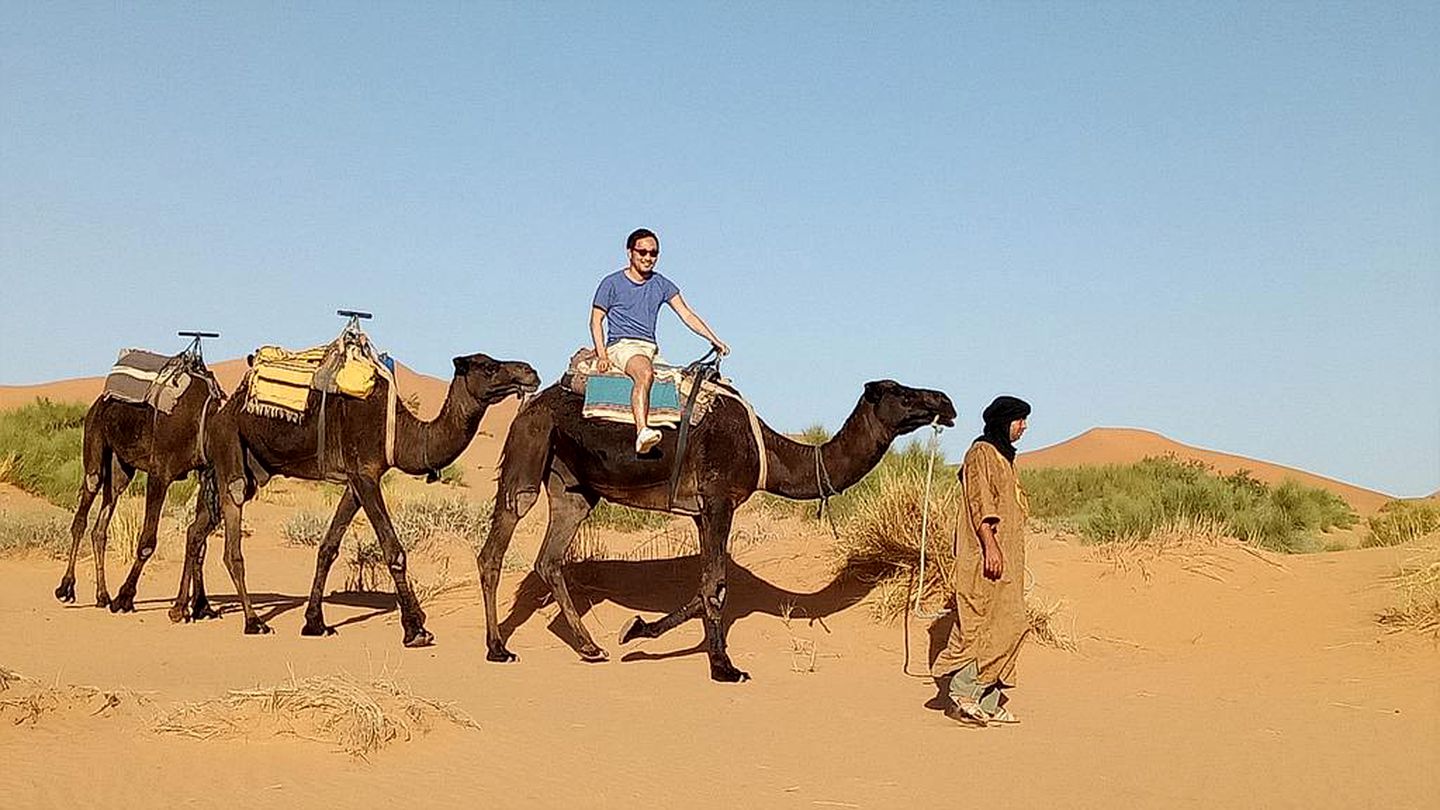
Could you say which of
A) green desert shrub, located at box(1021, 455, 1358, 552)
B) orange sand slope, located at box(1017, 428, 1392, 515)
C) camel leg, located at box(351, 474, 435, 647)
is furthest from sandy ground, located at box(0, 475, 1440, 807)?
orange sand slope, located at box(1017, 428, 1392, 515)

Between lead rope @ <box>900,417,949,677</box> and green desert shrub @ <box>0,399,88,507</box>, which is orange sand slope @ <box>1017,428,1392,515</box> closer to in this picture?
green desert shrub @ <box>0,399,88,507</box>

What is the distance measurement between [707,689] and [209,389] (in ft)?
24.1

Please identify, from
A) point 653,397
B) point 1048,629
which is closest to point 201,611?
point 653,397

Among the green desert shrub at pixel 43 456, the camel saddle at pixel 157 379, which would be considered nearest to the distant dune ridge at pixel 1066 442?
the green desert shrub at pixel 43 456

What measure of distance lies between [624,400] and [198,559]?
5736 millimetres

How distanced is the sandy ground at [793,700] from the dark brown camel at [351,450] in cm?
62

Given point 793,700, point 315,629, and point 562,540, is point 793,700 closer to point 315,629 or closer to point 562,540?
point 562,540

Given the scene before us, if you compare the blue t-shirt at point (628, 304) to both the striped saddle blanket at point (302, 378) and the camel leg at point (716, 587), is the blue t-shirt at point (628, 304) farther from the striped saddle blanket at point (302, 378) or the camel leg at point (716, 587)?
the striped saddle blanket at point (302, 378)

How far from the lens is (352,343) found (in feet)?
42.7

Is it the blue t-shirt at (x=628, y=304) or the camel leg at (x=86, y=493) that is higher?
the blue t-shirt at (x=628, y=304)

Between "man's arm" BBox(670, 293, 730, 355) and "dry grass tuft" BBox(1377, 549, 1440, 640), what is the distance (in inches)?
221

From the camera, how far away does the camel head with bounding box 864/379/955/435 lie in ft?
34.3

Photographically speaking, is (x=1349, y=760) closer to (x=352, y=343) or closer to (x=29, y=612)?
(x=352, y=343)

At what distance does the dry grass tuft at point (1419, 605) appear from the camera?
34.6 feet
